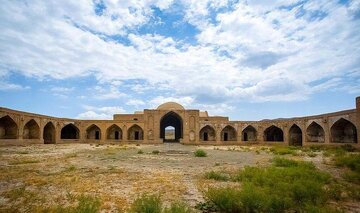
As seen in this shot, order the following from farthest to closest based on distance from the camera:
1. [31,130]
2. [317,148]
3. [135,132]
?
[135,132]
[31,130]
[317,148]

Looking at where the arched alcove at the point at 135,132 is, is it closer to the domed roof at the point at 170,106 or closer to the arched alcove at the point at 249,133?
the domed roof at the point at 170,106

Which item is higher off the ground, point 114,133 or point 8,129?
point 8,129

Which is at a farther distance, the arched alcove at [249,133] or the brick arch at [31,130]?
the arched alcove at [249,133]

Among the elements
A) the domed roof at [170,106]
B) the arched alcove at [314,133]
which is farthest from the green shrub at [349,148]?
the domed roof at [170,106]

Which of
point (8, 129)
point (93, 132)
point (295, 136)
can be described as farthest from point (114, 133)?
point (295, 136)

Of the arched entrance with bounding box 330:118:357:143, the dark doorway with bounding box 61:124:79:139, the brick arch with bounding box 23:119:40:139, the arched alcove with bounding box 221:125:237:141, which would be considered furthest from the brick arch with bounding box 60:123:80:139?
the arched entrance with bounding box 330:118:357:143

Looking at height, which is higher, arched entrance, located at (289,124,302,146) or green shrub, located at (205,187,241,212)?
arched entrance, located at (289,124,302,146)

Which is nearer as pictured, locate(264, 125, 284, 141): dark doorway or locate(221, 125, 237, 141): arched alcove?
locate(221, 125, 237, 141): arched alcove

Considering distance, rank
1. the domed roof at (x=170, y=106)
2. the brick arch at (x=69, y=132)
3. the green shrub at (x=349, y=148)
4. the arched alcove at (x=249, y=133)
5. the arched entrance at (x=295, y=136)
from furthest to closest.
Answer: the brick arch at (x=69, y=132) → the domed roof at (x=170, y=106) → the arched alcove at (x=249, y=133) → the arched entrance at (x=295, y=136) → the green shrub at (x=349, y=148)

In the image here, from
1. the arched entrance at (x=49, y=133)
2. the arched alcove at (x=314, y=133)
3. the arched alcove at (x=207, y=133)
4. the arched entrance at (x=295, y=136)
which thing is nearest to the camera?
the arched alcove at (x=314, y=133)

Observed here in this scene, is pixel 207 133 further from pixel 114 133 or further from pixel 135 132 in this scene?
→ pixel 114 133

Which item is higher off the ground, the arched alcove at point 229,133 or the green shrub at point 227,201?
the arched alcove at point 229,133

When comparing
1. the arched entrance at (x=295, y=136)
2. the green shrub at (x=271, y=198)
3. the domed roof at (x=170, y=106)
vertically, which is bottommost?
the green shrub at (x=271, y=198)

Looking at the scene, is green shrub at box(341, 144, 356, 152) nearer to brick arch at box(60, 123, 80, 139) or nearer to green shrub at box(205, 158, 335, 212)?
green shrub at box(205, 158, 335, 212)
